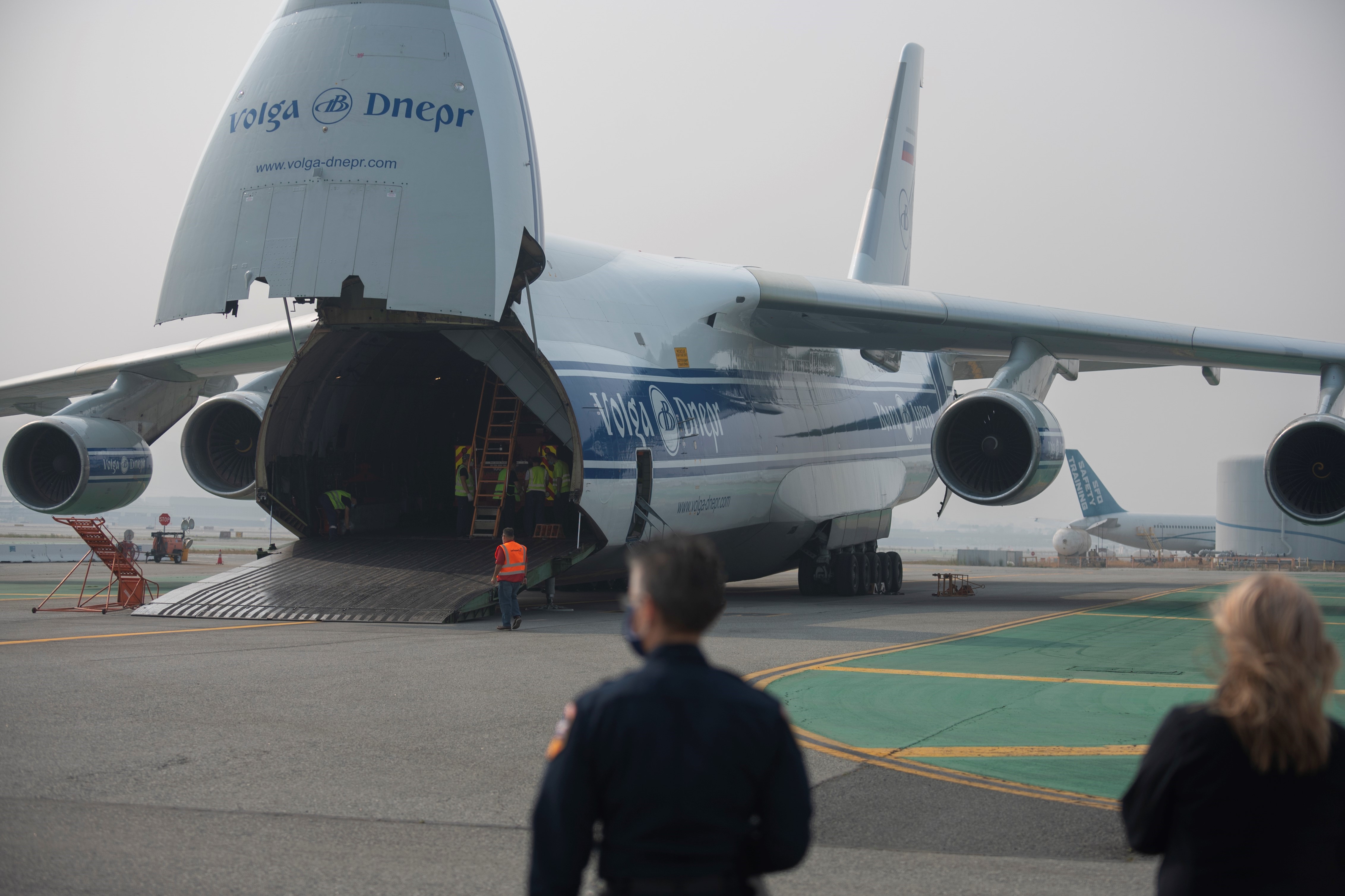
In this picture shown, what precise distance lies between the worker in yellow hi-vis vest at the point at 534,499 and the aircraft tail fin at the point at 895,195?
11.5 meters

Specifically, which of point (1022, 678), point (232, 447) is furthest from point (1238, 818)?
point (232, 447)

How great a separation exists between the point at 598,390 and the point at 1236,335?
10506mm

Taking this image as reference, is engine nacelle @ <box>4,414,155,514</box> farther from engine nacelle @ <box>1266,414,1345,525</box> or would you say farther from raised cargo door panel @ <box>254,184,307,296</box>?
engine nacelle @ <box>1266,414,1345,525</box>

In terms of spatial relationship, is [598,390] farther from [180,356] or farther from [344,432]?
[180,356]

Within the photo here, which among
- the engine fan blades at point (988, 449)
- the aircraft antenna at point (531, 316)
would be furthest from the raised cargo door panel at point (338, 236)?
the engine fan blades at point (988, 449)

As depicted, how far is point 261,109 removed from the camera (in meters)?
13.5

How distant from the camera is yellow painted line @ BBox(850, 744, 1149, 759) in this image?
22.8 feet

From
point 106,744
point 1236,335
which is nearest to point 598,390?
point 106,744

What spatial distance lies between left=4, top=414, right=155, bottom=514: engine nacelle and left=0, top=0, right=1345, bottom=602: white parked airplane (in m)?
0.04

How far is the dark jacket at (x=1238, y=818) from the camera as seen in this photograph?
7.94 feet

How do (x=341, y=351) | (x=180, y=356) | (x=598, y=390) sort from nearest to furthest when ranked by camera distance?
(x=598, y=390), (x=341, y=351), (x=180, y=356)

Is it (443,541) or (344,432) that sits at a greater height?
(344,432)

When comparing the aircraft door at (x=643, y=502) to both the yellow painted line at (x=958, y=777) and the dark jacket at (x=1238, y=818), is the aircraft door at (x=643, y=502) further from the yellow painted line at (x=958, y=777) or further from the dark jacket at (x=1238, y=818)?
the dark jacket at (x=1238, y=818)

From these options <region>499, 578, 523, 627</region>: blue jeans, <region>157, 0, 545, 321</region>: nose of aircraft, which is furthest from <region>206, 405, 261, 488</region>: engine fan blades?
<region>499, 578, 523, 627</region>: blue jeans
